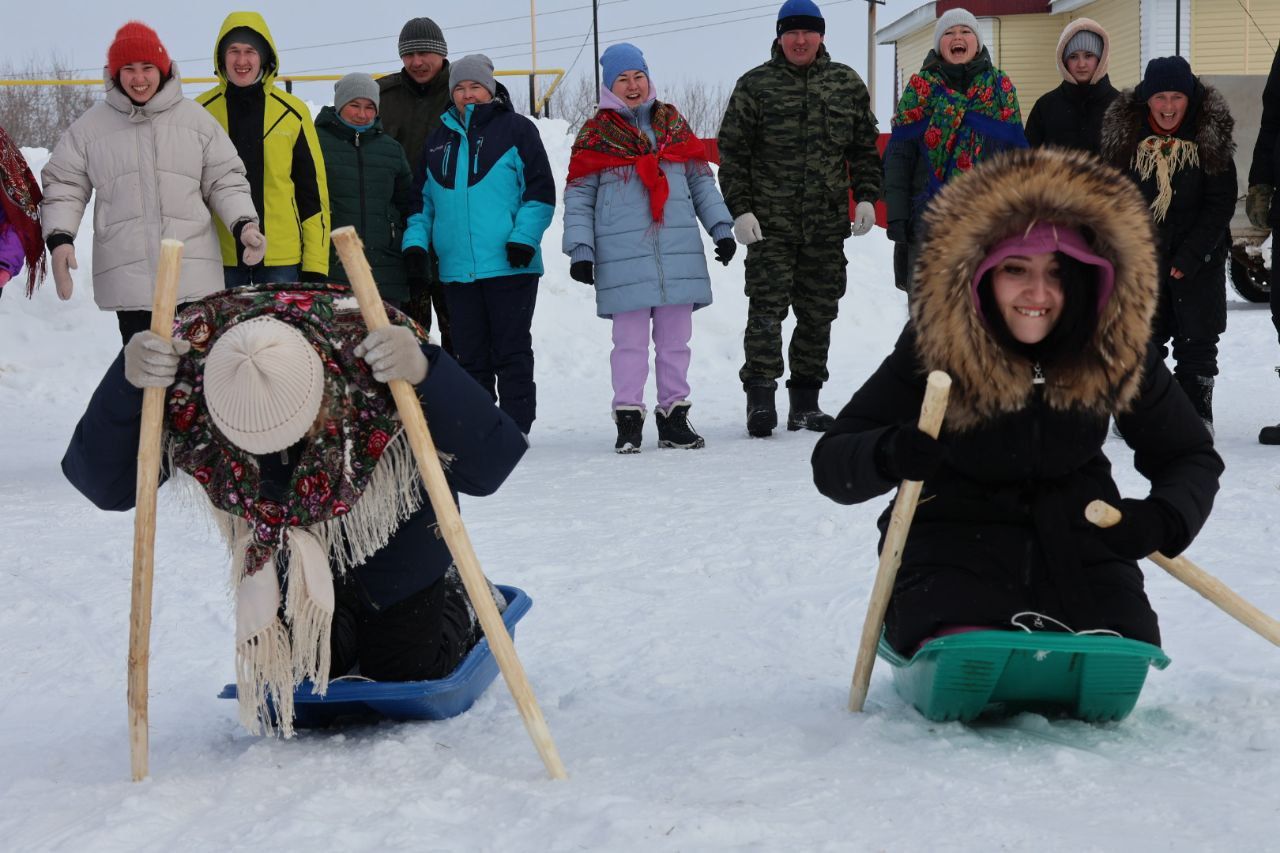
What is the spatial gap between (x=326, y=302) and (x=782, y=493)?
9.42 ft

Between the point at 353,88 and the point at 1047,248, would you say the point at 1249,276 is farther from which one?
the point at 1047,248

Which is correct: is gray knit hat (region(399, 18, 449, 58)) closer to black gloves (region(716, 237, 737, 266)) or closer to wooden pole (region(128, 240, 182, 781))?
black gloves (region(716, 237, 737, 266))

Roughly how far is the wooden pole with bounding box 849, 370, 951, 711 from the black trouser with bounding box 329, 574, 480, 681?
87cm

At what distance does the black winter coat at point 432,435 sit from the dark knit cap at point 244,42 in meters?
3.62

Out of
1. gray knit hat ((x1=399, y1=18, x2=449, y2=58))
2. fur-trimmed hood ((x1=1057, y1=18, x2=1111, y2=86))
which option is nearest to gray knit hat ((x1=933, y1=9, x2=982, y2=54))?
fur-trimmed hood ((x1=1057, y1=18, x2=1111, y2=86))

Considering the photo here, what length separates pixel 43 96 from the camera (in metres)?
21.3

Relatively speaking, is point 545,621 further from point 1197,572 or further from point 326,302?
point 1197,572

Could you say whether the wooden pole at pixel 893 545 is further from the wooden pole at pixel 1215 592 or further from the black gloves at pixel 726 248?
the black gloves at pixel 726 248

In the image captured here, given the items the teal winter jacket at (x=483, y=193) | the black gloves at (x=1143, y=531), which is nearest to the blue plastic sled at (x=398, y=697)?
the black gloves at (x=1143, y=531)

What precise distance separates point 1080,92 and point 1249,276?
23.5 feet

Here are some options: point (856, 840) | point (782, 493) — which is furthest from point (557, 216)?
point (856, 840)

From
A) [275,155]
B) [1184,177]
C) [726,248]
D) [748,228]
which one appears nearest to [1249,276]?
[1184,177]

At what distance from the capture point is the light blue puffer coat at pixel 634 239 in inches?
253

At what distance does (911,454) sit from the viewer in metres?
2.54
